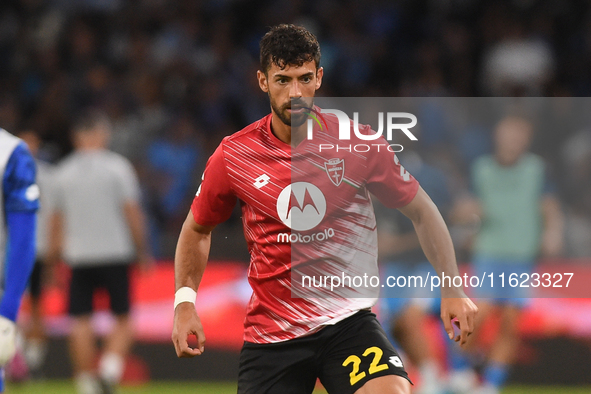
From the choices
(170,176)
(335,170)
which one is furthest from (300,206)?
(170,176)

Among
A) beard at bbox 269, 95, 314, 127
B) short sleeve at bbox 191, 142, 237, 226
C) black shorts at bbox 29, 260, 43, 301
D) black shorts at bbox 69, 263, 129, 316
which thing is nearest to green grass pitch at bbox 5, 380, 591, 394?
black shorts at bbox 29, 260, 43, 301

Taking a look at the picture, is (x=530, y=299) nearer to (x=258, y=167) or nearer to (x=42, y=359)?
(x=258, y=167)

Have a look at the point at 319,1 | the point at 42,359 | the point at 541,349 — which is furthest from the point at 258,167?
the point at 319,1

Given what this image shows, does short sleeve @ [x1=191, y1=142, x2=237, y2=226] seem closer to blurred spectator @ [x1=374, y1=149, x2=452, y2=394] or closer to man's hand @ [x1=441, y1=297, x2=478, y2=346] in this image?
blurred spectator @ [x1=374, y1=149, x2=452, y2=394]

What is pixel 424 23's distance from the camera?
11297 mm

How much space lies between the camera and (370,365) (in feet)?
11.4

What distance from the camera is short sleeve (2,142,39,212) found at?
389 centimetres

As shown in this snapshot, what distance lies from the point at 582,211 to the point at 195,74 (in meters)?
6.20

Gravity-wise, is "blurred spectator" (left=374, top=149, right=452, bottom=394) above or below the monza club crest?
below

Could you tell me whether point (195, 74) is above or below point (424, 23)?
below

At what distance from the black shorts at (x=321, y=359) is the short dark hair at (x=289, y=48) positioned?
1.12 metres

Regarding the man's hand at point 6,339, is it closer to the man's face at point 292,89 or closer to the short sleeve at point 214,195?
the short sleeve at point 214,195

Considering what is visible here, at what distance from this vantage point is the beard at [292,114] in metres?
3.58

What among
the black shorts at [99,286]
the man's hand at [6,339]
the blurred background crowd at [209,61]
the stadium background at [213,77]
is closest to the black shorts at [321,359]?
the man's hand at [6,339]
